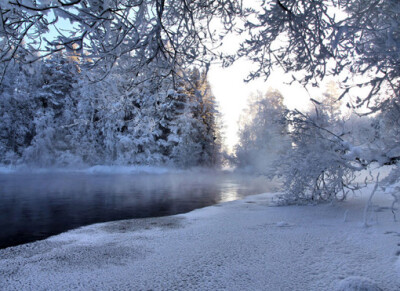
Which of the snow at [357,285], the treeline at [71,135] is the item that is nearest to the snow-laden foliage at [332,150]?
the snow at [357,285]

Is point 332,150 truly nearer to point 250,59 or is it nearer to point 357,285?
point 250,59

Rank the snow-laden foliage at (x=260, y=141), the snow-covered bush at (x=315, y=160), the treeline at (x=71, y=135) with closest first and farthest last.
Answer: the snow-covered bush at (x=315, y=160), the treeline at (x=71, y=135), the snow-laden foliage at (x=260, y=141)

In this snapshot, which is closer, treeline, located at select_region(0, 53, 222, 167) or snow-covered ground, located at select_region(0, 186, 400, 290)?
snow-covered ground, located at select_region(0, 186, 400, 290)

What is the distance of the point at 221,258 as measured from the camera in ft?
11.1

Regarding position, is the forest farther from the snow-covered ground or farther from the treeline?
the treeline

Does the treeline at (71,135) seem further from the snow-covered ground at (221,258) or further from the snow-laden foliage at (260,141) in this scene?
the snow-covered ground at (221,258)

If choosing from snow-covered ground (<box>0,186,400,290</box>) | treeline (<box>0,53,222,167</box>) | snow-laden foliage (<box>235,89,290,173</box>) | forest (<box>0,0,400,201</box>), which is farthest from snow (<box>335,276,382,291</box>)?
snow-laden foliage (<box>235,89,290,173</box>)

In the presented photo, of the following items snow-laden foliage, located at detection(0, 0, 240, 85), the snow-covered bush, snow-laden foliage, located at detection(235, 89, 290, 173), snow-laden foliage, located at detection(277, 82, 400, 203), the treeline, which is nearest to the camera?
snow-laden foliage, located at detection(0, 0, 240, 85)

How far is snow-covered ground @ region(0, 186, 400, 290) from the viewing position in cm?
274

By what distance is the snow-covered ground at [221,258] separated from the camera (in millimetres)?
2736

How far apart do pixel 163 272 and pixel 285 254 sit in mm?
1513

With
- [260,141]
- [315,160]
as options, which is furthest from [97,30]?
[260,141]

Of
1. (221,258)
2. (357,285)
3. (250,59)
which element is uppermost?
(250,59)

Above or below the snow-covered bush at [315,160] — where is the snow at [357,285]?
below
